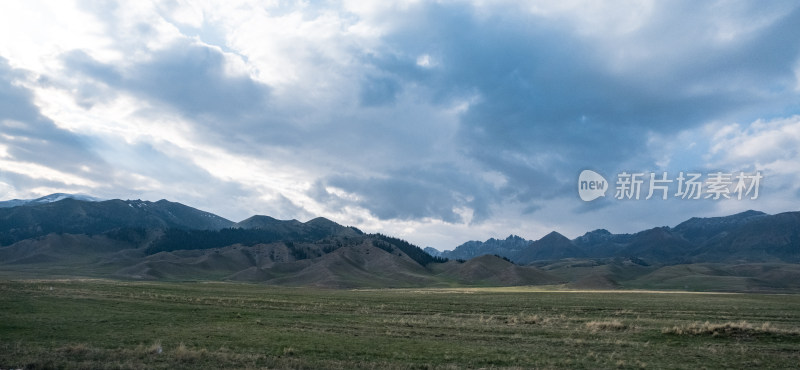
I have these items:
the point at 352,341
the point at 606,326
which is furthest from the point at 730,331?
the point at 352,341

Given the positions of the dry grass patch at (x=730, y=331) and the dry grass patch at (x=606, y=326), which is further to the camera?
the dry grass patch at (x=606, y=326)

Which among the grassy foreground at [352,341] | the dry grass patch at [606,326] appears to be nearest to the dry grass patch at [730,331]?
the grassy foreground at [352,341]

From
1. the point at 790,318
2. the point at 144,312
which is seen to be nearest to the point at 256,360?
the point at 144,312

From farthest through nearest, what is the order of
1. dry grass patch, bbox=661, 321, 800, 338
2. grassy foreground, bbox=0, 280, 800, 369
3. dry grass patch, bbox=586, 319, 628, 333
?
dry grass patch, bbox=586, 319, 628, 333 < dry grass patch, bbox=661, 321, 800, 338 < grassy foreground, bbox=0, 280, 800, 369

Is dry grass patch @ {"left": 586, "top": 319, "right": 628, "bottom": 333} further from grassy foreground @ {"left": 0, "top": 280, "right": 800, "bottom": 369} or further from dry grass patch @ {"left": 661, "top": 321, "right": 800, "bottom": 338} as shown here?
dry grass patch @ {"left": 661, "top": 321, "right": 800, "bottom": 338}

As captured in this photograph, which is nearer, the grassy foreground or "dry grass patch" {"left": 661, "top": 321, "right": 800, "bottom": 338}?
the grassy foreground

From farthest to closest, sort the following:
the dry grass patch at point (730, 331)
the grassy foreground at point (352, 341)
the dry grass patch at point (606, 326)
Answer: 1. the dry grass patch at point (606, 326)
2. the dry grass patch at point (730, 331)
3. the grassy foreground at point (352, 341)

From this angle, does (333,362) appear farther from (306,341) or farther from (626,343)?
(626,343)

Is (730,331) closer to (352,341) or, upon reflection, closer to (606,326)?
(606,326)

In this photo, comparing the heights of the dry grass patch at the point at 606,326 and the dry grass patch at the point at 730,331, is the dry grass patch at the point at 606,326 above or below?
below

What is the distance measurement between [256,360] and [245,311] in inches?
1101

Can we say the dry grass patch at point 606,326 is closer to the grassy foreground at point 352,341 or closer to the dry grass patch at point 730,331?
the grassy foreground at point 352,341

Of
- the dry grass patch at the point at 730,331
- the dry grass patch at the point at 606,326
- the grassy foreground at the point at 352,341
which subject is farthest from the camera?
the dry grass patch at the point at 606,326

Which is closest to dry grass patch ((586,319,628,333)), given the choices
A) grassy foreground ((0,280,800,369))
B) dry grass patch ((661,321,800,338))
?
grassy foreground ((0,280,800,369))
